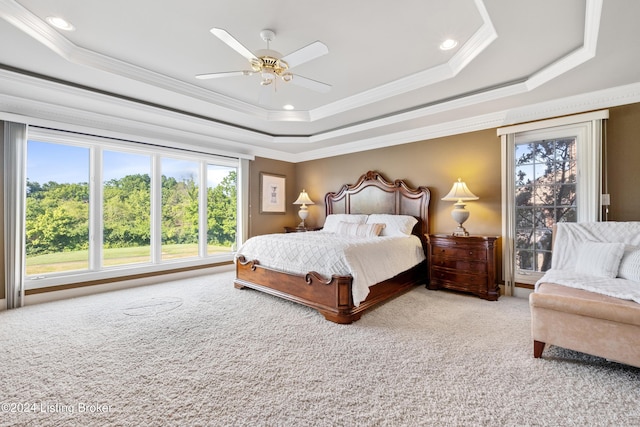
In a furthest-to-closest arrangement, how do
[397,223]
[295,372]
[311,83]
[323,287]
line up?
1. [397,223]
2. [323,287]
3. [311,83]
4. [295,372]

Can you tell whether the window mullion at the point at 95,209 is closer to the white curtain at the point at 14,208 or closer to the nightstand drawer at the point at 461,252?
the white curtain at the point at 14,208

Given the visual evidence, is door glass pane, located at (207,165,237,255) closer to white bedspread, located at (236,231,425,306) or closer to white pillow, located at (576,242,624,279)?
white bedspread, located at (236,231,425,306)

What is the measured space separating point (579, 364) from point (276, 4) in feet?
11.4

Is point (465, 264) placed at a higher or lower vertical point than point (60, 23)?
lower

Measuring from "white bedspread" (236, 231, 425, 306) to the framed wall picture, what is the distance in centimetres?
206

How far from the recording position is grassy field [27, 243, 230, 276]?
3.65 m

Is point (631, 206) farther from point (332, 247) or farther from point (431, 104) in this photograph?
point (332, 247)

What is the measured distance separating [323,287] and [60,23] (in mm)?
3265

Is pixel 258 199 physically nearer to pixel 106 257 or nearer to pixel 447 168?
pixel 106 257

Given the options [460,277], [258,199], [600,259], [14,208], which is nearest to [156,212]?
[14,208]

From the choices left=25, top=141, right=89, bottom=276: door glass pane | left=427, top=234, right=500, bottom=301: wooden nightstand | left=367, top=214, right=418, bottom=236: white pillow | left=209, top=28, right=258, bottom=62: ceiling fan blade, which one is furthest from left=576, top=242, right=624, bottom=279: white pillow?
left=25, top=141, right=89, bottom=276: door glass pane

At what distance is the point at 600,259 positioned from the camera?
2.52 meters

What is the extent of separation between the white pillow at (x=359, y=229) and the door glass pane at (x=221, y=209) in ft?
7.48

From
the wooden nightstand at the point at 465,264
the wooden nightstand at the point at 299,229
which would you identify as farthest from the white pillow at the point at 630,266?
the wooden nightstand at the point at 299,229
